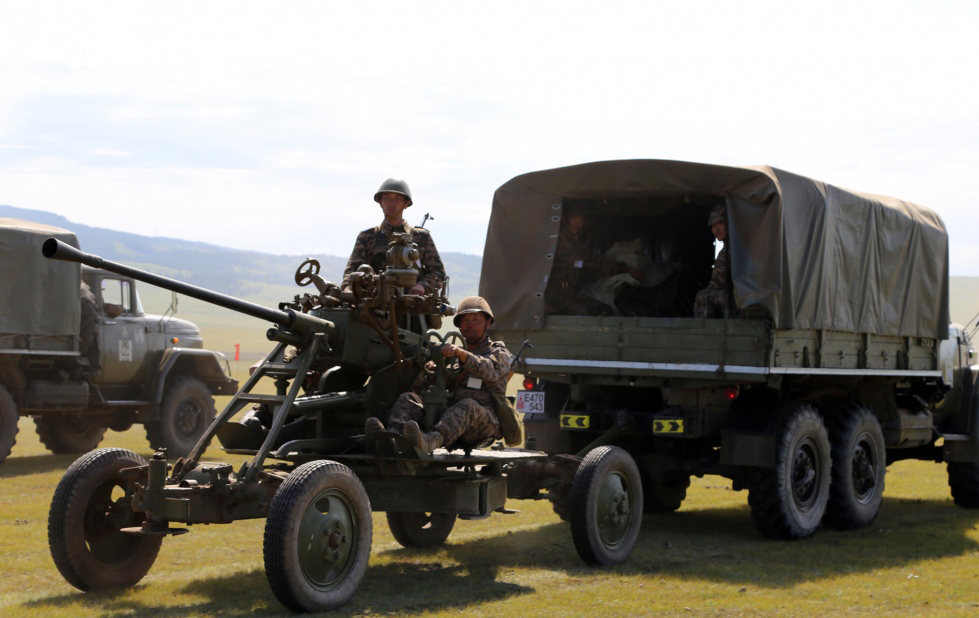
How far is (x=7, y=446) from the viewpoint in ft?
51.9

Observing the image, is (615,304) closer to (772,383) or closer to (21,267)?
(772,383)

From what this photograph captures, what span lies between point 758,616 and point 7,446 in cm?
1118

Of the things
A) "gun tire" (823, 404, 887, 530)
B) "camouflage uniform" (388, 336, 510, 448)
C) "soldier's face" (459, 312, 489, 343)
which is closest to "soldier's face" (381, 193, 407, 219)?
"soldier's face" (459, 312, 489, 343)

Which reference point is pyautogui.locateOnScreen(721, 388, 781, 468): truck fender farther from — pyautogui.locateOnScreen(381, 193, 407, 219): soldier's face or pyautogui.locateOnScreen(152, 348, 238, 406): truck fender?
pyautogui.locateOnScreen(152, 348, 238, 406): truck fender

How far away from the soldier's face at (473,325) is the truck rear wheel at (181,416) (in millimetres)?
10015

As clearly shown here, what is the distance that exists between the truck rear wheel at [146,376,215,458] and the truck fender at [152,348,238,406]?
0.19 metres

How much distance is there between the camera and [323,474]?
24.5ft

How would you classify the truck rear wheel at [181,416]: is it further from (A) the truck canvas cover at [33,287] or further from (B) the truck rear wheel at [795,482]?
(B) the truck rear wheel at [795,482]

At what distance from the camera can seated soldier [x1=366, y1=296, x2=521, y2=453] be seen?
8570mm

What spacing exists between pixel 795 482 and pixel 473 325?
3641 mm

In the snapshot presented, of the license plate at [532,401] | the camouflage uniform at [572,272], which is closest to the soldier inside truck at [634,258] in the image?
the camouflage uniform at [572,272]

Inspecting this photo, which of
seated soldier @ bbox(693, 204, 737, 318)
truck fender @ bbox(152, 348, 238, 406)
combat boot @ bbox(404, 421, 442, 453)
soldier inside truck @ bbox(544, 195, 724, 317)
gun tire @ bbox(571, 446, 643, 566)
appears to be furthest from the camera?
truck fender @ bbox(152, 348, 238, 406)

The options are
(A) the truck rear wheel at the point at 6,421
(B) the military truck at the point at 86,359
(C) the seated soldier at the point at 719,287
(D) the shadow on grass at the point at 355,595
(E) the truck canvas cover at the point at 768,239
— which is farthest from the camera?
(B) the military truck at the point at 86,359

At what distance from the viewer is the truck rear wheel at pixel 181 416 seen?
1845 cm
